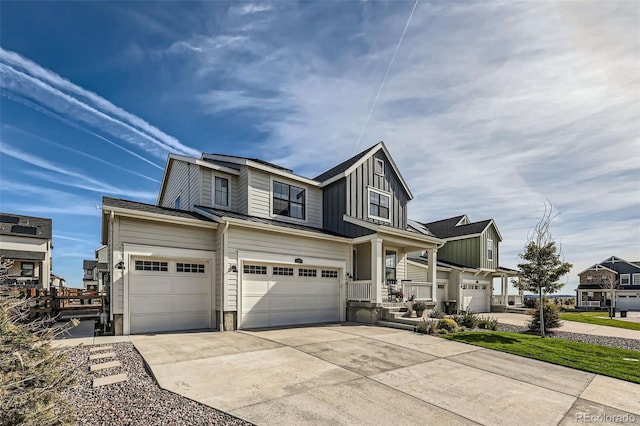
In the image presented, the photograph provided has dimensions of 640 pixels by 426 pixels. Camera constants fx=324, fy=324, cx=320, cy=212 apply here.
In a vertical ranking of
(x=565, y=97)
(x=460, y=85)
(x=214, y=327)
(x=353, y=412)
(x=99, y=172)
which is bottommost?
(x=214, y=327)

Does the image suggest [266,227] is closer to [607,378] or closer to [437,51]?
[437,51]

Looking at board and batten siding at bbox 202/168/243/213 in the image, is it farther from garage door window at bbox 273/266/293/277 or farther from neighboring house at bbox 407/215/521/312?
neighboring house at bbox 407/215/521/312

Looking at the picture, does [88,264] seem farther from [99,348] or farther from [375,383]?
[375,383]

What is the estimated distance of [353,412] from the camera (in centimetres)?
468

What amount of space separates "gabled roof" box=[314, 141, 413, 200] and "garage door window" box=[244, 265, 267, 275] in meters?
5.81

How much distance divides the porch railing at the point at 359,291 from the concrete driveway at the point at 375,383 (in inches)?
176

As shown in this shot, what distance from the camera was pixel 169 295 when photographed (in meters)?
10.7

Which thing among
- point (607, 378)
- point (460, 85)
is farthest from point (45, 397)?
point (460, 85)

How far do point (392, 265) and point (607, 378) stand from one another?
1033 centimetres

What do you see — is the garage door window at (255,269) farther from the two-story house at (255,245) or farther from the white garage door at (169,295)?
the white garage door at (169,295)

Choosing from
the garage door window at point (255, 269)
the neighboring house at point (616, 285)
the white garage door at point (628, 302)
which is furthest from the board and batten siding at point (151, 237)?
the white garage door at point (628, 302)

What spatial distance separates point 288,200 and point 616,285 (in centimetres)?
4339

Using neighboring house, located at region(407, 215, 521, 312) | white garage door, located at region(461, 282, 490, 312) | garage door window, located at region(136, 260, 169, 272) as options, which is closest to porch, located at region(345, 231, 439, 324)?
neighboring house, located at region(407, 215, 521, 312)

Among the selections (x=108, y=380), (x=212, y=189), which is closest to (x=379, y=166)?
(x=212, y=189)
